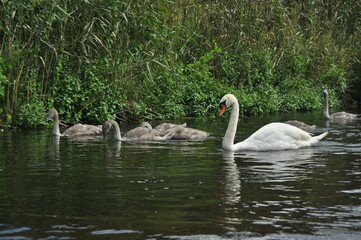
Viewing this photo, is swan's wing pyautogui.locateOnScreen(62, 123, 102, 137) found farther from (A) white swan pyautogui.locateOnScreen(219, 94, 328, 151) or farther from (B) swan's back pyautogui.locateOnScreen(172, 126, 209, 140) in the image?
(A) white swan pyautogui.locateOnScreen(219, 94, 328, 151)

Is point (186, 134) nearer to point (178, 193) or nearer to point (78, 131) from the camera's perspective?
point (78, 131)

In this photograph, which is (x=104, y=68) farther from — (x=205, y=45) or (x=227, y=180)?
(x=227, y=180)

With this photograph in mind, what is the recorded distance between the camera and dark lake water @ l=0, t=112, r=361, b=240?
18.8ft

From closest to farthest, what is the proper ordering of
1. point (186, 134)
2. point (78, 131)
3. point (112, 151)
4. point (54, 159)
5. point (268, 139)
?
point (54, 159), point (268, 139), point (112, 151), point (186, 134), point (78, 131)

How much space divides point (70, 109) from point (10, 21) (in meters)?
2.78

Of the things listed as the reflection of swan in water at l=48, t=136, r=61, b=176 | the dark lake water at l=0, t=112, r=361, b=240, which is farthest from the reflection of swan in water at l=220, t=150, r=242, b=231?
the reflection of swan in water at l=48, t=136, r=61, b=176

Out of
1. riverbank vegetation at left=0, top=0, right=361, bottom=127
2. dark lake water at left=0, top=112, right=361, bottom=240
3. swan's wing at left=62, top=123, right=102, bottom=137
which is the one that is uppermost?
riverbank vegetation at left=0, top=0, right=361, bottom=127

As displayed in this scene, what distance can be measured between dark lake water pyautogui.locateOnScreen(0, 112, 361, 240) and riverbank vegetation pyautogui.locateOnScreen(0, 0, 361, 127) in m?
Answer: 4.06

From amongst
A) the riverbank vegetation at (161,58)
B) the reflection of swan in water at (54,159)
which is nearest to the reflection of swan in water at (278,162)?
the reflection of swan in water at (54,159)

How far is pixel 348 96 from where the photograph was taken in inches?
1191

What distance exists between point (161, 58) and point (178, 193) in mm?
10804

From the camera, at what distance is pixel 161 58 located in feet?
58.8

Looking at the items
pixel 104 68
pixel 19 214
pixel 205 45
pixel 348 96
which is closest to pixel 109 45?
pixel 104 68

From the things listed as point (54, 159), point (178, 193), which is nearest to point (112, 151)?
point (54, 159)
